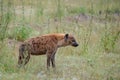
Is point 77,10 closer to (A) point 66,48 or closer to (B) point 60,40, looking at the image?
(A) point 66,48

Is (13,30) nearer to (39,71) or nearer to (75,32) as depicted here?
(75,32)

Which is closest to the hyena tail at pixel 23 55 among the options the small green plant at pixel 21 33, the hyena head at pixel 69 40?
the hyena head at pixel 69 40

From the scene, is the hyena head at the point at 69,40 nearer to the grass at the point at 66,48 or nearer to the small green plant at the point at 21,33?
the grass at the point at 66,48

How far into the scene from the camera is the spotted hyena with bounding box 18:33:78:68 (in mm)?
8547

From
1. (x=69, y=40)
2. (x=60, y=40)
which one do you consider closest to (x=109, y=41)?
(x=69, y=40)

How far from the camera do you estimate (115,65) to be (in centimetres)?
930

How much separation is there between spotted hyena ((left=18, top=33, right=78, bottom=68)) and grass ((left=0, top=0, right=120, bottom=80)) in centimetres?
23

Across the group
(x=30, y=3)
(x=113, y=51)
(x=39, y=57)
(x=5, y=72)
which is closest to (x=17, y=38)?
(x=39, y=57)

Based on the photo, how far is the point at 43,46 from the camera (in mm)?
8977

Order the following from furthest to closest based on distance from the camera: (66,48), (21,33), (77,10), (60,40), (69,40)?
(77,10), (21,33), (66,48), (69,40), (60,40)

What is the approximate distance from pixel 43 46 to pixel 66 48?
6.56 ft

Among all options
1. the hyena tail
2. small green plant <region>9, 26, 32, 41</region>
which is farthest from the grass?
the hyena tail

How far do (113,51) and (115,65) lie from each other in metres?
1.83

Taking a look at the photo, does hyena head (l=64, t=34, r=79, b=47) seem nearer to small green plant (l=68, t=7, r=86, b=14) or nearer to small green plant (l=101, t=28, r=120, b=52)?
small green plant (l=101, t=28, r=120, b=52)
